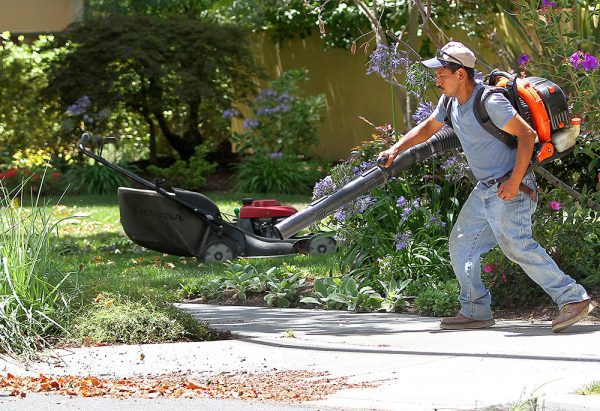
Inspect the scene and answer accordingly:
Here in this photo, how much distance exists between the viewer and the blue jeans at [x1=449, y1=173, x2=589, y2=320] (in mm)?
7234

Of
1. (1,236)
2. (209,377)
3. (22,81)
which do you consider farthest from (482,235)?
(22,81)

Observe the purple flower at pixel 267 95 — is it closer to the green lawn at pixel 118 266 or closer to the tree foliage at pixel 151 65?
the tree foliage at pixel 151 65

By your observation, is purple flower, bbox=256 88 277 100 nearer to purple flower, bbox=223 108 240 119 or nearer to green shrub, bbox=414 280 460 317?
purple flower, bbox=223 108 240 119

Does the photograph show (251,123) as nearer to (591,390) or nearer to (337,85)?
(337,85)

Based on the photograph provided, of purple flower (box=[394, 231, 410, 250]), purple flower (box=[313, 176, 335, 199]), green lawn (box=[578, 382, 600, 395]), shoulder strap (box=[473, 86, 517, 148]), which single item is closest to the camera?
green lawn (box=[578, 382, 600, 395])

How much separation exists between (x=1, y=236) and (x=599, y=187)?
422 centimetres

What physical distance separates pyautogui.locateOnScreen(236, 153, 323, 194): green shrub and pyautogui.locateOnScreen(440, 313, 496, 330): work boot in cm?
1137

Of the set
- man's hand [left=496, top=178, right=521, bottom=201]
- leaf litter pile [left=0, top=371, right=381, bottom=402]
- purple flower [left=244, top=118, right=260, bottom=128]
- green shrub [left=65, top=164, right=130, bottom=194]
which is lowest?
leaf litter pile [left=0, top=371, right=381, bottom=402]

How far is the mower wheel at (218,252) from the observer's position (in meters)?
11.3

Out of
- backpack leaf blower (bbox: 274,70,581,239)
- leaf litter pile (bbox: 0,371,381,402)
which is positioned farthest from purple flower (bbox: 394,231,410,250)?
leaf litter pile (bbox: 0,371,381,402)

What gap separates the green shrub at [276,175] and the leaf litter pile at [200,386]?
12.4 metres

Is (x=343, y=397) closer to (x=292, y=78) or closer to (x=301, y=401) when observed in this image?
(x=301, y=401)

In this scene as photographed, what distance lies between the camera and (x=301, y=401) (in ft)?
19.6

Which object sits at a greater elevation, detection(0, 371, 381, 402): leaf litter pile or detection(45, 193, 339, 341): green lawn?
detection(45, 193, 339, 341): green lawn
